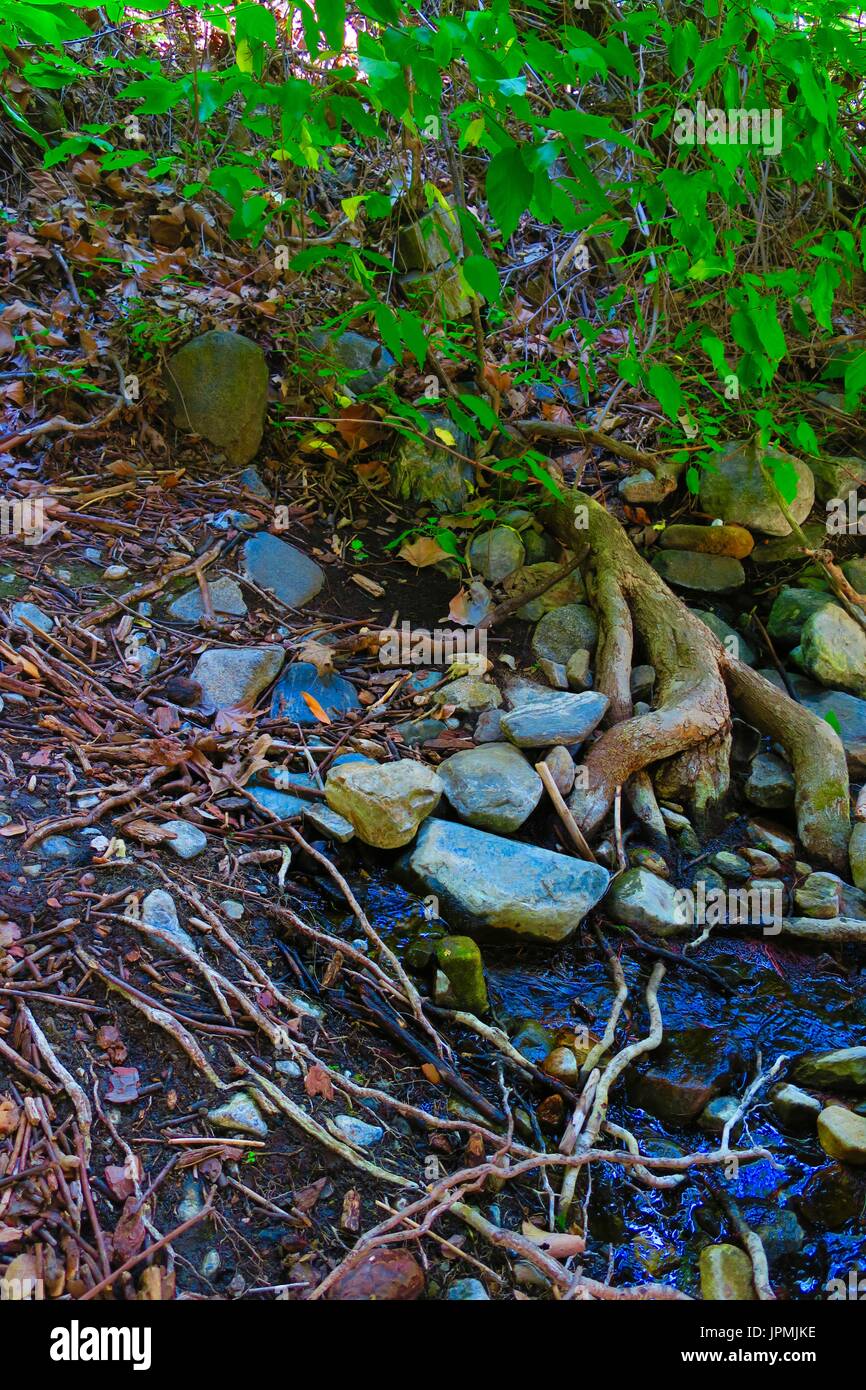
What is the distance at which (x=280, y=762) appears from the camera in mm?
3666

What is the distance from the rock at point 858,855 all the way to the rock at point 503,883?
1212mm

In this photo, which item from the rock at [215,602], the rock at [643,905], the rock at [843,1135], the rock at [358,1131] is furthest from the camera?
the rock at [215,602]

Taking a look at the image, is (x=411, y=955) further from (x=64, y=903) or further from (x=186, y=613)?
(x=186, y=613)

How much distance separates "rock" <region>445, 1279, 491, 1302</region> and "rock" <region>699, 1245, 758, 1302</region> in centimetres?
68

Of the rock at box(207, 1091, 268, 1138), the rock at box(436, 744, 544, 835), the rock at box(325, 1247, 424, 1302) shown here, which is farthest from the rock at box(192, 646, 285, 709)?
the rock at box(325, 1247, 424, 1302)

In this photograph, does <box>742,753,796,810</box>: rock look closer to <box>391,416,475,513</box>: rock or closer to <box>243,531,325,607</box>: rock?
<box>391,416,475,513</box>: rock

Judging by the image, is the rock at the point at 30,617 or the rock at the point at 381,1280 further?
the rock at the point at 30,617

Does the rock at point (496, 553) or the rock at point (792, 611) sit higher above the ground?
the rock at point (496, 553)

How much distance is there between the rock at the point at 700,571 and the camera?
5.20m

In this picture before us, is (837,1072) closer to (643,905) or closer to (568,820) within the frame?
(643,905)

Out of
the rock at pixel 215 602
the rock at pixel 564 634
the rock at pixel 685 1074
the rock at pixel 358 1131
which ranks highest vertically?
the rock at pixel 215 602

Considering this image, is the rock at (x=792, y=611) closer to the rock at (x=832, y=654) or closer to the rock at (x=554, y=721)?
the rock at (x=832, y=654)

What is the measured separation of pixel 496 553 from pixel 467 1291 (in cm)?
345

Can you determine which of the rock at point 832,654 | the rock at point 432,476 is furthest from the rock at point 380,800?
the rock at point 832,654
